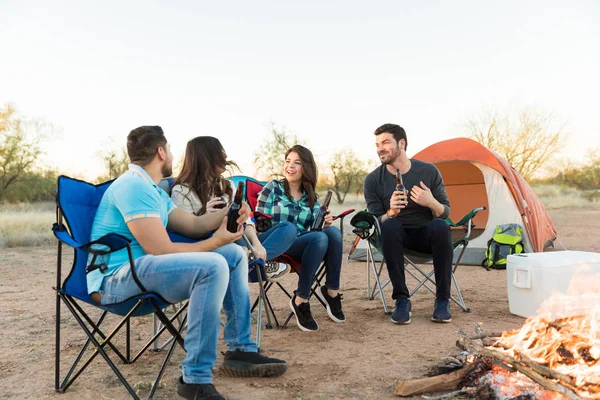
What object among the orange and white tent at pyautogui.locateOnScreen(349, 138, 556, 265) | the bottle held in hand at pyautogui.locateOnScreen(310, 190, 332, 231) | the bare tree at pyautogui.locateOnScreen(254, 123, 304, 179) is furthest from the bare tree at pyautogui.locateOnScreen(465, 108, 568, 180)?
the bottle held in hand at pyautogui.locateOnScreen(310, 190, 332, 231)

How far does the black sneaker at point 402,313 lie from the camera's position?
3178 mm

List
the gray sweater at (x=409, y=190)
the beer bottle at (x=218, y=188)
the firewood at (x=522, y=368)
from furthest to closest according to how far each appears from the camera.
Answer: the gray sweater at (x=409, y=190), the beer bottle at (x=218, y=188), the firewood at (x=522, y=368)

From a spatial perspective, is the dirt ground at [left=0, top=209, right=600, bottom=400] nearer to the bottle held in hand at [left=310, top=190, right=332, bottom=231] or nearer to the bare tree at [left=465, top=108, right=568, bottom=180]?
the bottle held in hand at [left=310, top=190, right=332, bottom=231]

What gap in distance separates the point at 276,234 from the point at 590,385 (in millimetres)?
1694

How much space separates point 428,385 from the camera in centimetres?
199

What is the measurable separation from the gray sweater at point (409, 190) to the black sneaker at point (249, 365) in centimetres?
164

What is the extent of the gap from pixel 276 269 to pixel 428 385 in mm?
1294

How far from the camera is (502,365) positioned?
6.39ft

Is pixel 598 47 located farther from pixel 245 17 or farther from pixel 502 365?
pixel 502 365

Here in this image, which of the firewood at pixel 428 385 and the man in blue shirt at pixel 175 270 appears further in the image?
the firewood at pixel 428 385

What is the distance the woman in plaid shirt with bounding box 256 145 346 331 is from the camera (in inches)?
121

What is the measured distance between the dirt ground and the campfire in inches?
10.1

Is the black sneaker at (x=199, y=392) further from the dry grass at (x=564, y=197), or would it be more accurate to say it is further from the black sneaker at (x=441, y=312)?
the dry grass at (x=564, y=197)

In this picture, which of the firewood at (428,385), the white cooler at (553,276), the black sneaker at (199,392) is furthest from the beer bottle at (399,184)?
the black sneaker at (199,392)
